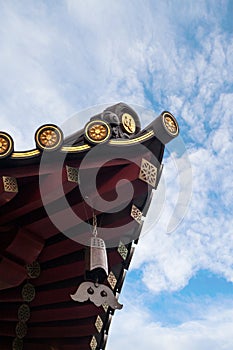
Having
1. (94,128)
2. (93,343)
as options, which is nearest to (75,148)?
(94,128)

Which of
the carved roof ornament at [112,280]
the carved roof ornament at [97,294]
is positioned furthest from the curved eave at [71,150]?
the carved roof ornament at [112,280]

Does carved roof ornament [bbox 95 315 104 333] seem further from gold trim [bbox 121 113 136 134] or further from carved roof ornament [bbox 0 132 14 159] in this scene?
carved roof ornament [bbox 0 132 14 159]

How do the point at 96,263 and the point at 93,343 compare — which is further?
the point at 93,343

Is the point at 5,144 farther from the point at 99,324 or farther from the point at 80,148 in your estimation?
the point at 99,324

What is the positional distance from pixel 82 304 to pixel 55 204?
7.70 feet

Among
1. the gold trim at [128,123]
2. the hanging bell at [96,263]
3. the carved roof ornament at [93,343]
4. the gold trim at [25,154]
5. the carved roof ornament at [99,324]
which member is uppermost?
the gold trim at [128,123]

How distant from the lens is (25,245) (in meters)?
5.25

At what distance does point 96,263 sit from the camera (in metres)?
4.31

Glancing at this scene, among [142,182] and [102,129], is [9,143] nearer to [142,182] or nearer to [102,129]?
[102,129]

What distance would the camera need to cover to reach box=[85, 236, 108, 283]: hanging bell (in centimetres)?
430

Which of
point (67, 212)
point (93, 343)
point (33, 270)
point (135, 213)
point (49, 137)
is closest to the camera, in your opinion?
point (49, 137)

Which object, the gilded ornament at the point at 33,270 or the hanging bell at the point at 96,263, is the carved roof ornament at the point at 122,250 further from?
the hanging bell at the point at 96,263

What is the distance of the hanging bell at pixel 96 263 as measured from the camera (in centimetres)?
430

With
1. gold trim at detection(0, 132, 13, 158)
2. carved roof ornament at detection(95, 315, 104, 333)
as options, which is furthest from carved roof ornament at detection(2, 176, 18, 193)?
carved roof ornament at detection(95, 315, 104, 333)
